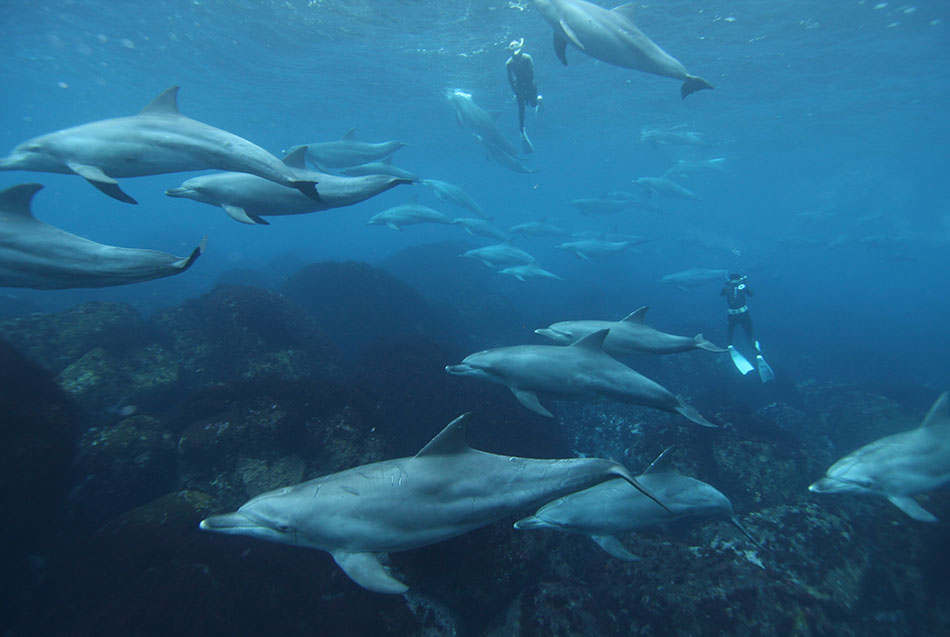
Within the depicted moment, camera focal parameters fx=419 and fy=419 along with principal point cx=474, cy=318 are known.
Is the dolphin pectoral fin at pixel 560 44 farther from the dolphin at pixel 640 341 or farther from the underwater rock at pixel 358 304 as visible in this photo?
the underwater rock at pixel 358 304

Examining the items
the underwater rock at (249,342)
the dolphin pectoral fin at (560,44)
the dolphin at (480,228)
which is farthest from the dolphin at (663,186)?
the underwater rock at (249,342)

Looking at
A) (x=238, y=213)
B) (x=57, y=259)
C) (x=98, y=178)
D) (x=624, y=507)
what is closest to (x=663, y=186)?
(x=624, y=507)

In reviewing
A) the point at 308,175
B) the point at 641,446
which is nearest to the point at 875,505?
the point at 641,446

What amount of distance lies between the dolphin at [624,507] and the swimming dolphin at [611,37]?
572 cm

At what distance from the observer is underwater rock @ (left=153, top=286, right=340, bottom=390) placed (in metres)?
9.66

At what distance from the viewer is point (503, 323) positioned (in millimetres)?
21562

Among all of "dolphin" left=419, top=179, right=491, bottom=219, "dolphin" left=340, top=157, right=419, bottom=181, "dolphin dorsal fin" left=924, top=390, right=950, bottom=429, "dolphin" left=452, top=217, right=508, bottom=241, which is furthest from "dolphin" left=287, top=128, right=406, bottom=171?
"dolphin dorsal fin" left=924, top=390, right=950, bottom=429

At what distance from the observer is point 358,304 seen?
16.5 meters

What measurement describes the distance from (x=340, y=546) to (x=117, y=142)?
5201 mm

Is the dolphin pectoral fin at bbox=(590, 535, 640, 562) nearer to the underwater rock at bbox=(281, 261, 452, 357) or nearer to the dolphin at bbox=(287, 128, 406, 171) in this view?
the underwater rock at bbox=(281, 261, 452, 357)

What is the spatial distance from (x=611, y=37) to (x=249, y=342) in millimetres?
9570

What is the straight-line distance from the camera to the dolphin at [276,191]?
539cm

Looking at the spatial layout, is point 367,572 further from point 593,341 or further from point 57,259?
point 57,259

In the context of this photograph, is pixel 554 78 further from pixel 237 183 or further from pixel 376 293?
pixel 237 183
